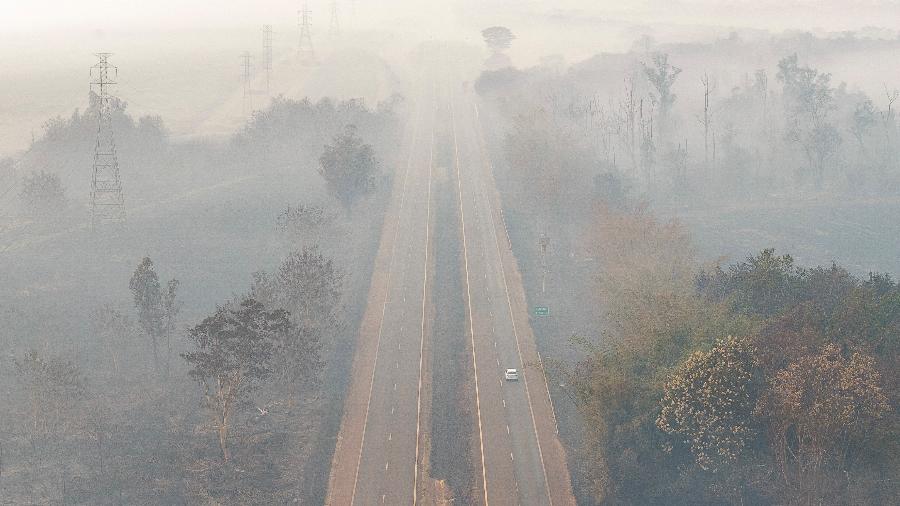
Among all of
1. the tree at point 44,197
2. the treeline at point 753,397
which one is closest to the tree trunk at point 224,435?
the treeline at point 753,397

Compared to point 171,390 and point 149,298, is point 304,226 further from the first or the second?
point 171,390

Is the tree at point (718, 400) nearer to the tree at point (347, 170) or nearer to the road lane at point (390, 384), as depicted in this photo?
the road lane at point (390, 384)

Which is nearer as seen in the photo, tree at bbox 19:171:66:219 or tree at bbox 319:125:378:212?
tree at bbox 19:171:66:219

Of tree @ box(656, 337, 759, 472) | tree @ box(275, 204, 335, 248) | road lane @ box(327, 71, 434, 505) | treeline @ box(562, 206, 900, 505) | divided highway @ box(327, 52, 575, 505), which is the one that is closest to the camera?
treeline @ box(562, 206, 900, 505)

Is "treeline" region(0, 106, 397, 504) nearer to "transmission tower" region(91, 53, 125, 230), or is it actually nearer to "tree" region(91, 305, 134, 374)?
"tree" region(91, 305, 134, 374)


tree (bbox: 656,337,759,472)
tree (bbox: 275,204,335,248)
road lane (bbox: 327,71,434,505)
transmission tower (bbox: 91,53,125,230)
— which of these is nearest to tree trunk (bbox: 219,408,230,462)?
road lane (bbox: 327,71,434,505)

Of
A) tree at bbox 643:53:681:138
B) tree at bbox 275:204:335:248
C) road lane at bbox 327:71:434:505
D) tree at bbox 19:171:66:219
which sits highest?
tree at bbox 643:53:681:138
